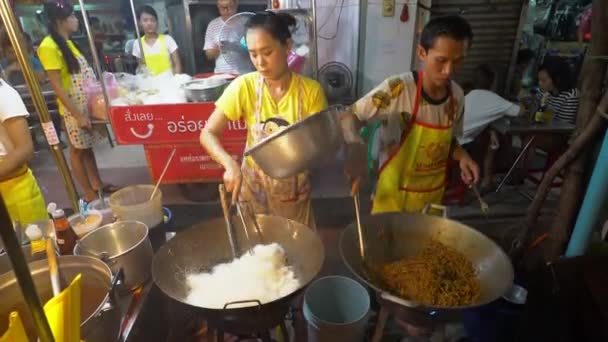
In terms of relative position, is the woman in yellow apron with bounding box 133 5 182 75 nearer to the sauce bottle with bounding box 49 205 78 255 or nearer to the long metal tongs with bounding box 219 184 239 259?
the sauce bottle with bounding box 49 205 78 255

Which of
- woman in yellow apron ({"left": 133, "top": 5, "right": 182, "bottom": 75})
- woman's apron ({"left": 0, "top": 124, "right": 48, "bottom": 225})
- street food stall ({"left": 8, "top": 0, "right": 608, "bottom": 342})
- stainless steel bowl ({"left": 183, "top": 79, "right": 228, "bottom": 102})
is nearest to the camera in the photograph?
street food stall ({"left": 8, "top": 0, "right": 608, "bottom": 342})

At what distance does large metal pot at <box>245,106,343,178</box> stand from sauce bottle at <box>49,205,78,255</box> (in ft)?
3.40

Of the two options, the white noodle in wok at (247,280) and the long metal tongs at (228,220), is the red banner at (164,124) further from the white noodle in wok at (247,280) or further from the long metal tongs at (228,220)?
the white noodle in wok at (247,280)

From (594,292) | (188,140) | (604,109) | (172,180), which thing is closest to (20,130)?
(188,140)

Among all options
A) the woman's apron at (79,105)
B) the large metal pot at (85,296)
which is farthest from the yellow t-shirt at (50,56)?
the large metal pot at (85,296)

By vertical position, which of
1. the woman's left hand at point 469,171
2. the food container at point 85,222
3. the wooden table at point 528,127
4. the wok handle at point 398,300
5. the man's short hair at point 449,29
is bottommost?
the wooden table at point 528,127

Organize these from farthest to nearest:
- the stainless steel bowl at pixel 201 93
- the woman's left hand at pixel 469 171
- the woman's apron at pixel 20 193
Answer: the stainless steel bowl at pixel 201 93 < the woman's apron at pixel 20 193 < the woman's left hand at pixel 469 171

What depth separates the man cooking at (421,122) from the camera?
1857mm

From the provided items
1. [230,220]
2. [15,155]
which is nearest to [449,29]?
[230,220]

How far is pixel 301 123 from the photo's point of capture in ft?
4.76

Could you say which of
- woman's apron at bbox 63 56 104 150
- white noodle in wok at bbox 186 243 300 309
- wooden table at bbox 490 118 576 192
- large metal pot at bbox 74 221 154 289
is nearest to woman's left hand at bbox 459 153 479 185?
white noodle in wok at bbox 186 243 300 309

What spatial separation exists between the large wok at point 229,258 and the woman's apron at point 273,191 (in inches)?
15.0

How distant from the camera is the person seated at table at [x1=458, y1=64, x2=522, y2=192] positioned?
4.04 metres

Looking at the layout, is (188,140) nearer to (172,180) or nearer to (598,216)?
(172,180)
